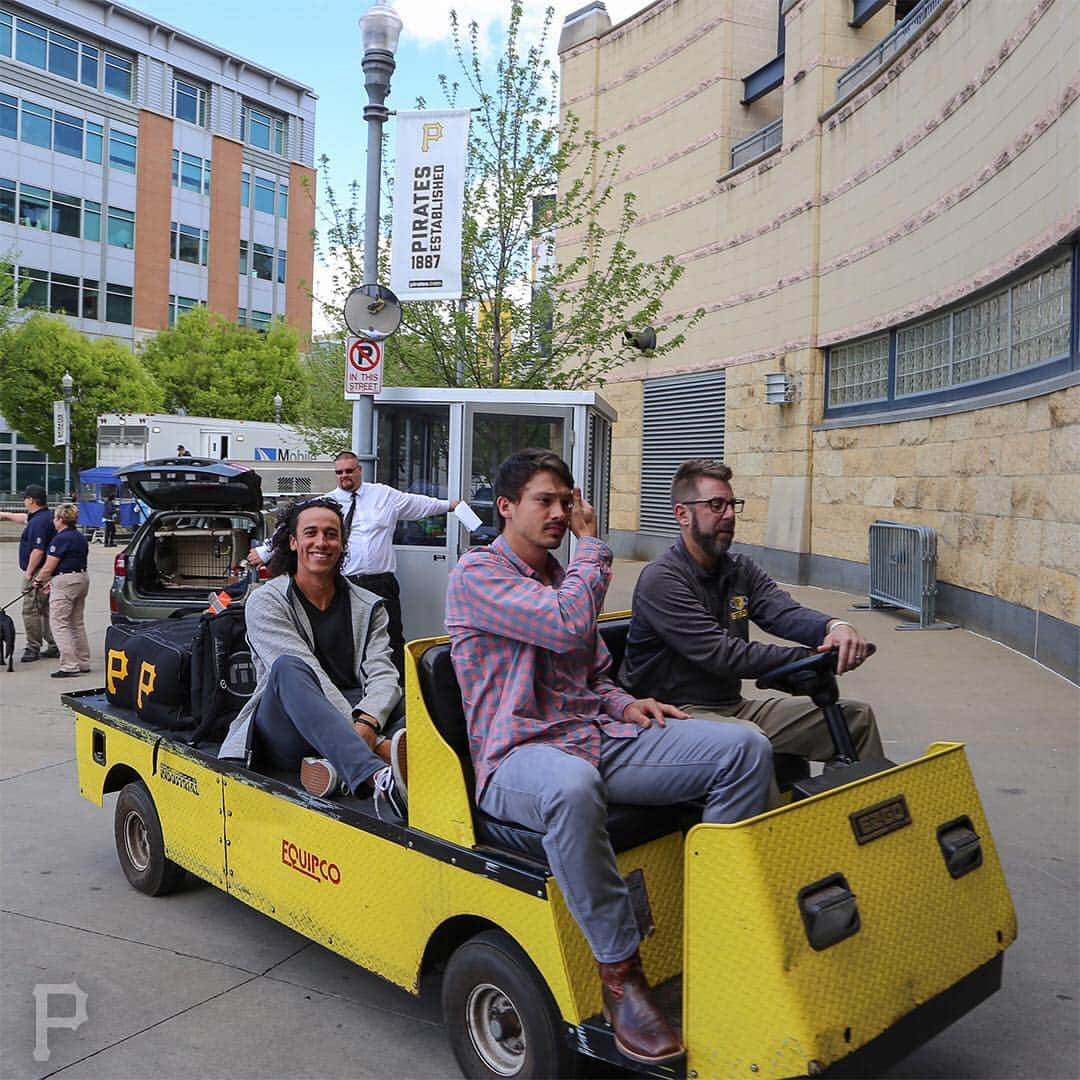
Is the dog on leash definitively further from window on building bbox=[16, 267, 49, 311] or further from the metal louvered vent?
window on building bbox=[16, 267, 49, 311]

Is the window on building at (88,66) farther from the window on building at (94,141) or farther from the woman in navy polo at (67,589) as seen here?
the woman in navy polo at (67,589)

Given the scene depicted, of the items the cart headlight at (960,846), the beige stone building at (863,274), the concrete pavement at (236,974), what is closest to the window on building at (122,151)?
the beige stone building at (863,274)

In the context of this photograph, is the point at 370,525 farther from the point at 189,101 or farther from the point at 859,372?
the point at 189,101

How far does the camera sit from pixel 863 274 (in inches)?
634

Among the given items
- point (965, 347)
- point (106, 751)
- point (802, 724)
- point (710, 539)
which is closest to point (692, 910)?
point (802, 724)

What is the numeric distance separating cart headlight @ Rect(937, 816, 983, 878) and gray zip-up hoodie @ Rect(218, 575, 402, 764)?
2092mm

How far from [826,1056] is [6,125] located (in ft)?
172

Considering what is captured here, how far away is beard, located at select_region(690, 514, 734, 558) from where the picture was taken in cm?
414

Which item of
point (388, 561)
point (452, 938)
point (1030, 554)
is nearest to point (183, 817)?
point (452, 938)

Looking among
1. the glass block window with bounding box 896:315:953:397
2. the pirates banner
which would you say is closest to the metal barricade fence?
the glass block window with bounding box 896:315:953:397

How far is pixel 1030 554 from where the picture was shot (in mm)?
10672

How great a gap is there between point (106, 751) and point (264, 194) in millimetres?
58732

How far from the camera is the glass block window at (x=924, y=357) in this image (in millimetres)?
13700

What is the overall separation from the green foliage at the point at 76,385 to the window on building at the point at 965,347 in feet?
96.6
